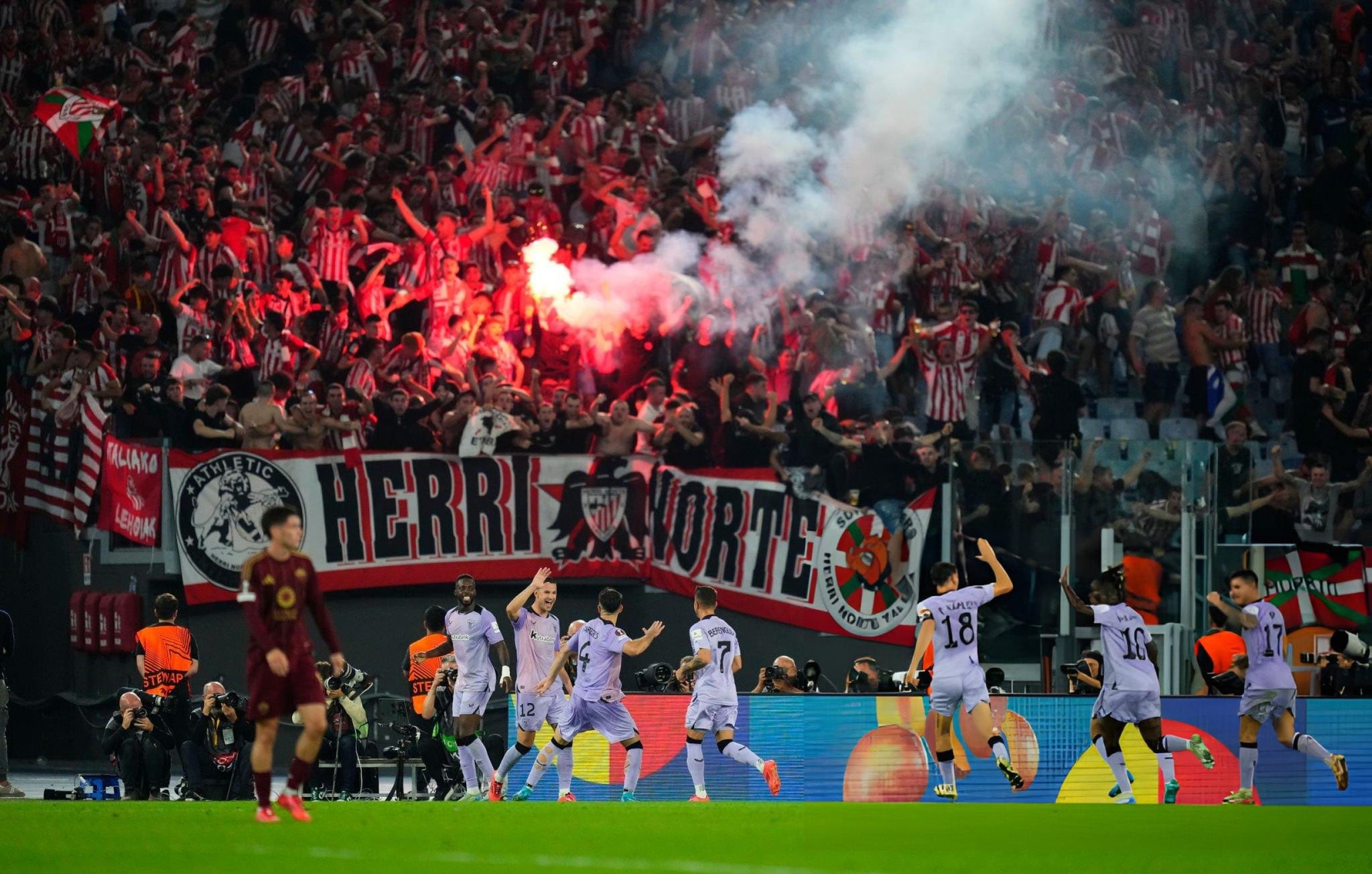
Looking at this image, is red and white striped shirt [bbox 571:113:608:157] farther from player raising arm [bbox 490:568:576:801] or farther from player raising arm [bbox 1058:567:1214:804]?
player raising arm [bbox 1058:567:1214:804]

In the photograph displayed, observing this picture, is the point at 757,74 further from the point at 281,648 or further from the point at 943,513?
the point at 281,648

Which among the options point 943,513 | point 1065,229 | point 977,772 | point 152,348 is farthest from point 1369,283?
point 152,348

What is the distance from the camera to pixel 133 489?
18.5 meters

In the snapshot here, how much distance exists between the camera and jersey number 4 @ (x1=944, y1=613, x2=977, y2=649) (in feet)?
48.7

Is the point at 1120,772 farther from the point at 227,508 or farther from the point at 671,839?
the point at 227,508

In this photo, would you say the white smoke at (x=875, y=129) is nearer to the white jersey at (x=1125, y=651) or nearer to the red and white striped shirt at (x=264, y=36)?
the red and white striped shirt at (x=264, y=36)

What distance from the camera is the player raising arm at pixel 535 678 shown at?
51.6 feet

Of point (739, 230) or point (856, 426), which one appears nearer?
point (856, 426)

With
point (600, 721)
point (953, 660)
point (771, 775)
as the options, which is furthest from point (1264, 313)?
point (600, 721)

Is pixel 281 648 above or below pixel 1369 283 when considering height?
below

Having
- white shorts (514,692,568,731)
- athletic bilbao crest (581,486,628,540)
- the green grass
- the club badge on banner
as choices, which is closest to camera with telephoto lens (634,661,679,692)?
white shorts (514,692,568,731)

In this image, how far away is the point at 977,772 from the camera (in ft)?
51.5

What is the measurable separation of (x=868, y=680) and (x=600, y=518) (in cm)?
340

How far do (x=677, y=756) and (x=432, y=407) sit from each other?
4.65 metres
